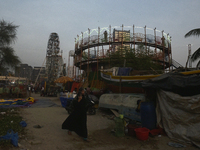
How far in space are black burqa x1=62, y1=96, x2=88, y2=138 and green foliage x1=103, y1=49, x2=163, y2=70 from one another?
32.8 ft

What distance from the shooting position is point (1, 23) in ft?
33.0

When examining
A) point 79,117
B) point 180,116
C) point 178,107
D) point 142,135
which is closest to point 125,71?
point 178,107

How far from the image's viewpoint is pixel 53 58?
4184cm

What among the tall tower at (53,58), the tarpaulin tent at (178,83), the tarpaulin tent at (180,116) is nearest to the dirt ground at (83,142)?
the tarpaulin tent at (180,116)

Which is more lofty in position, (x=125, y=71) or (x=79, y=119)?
(x=125, y=71)

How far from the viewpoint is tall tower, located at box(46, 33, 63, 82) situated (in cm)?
4081

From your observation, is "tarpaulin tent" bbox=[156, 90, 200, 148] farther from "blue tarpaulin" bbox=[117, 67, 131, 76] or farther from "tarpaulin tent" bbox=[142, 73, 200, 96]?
"blue tarpaulin" bbox=[117, 67, 131, 76]

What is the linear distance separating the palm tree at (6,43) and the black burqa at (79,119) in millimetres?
7658

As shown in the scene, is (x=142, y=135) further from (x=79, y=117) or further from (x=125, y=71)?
(x=125, y=71)

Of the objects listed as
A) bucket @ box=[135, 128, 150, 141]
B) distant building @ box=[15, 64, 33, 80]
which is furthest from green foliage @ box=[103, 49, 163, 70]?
bucket @ box=[135, 128, 150, 141]

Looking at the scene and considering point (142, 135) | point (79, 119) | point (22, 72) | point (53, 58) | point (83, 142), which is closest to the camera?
point (83, 142)

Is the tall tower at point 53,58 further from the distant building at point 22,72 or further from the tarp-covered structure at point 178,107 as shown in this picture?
the tarp-covered structure at point 178,107

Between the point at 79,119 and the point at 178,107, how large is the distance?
3.30m

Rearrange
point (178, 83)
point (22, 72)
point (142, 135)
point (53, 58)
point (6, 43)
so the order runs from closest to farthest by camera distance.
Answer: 1. point (142, 135)
2. point (178, 83)
3. point (6, 43)
4. point (53, 58)
5. point (22, 72)
